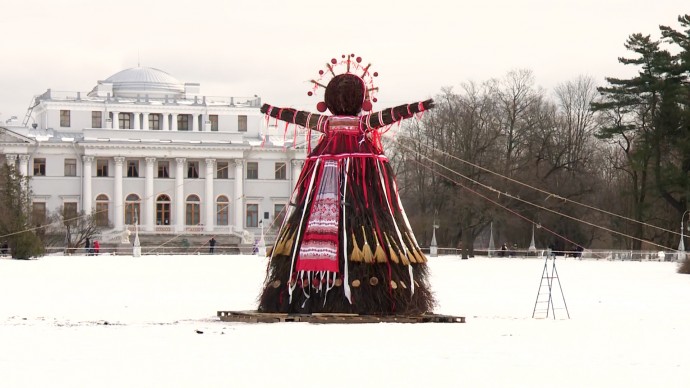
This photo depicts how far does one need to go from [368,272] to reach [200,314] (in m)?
3.32

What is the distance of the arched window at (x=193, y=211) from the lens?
9469 centimetres

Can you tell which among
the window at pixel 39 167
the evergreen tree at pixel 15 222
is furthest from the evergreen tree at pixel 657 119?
the window at pixel 39 167

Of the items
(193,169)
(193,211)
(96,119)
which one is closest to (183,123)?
(193,169)

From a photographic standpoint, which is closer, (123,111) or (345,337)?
(345,337)

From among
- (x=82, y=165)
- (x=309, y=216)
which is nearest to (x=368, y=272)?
(x=309, y=216)

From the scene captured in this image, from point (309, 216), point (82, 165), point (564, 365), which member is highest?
point (82, 165)

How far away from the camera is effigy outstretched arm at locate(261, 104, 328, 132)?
18653mm

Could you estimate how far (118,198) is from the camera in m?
92.1

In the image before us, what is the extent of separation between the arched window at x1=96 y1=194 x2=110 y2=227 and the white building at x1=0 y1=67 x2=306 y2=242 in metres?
0.11

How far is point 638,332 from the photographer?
16703mm

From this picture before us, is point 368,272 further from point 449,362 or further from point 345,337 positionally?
point 449,362

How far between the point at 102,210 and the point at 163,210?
8.83m

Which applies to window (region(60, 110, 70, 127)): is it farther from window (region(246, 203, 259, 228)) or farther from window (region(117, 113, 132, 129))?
window (region(246, 203, 259, 228))

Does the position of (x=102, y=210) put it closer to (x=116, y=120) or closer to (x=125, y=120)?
(x=116, y=120)
